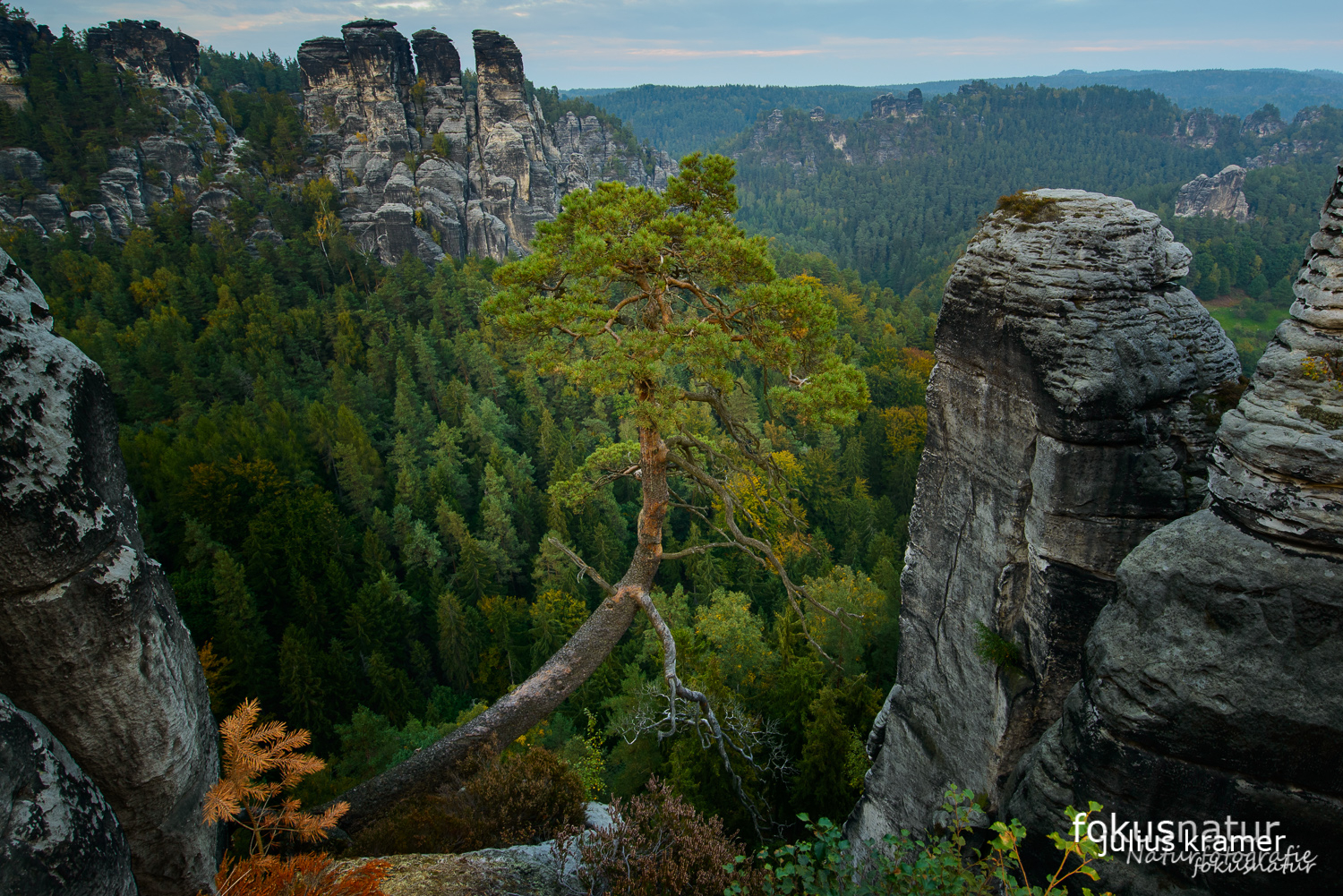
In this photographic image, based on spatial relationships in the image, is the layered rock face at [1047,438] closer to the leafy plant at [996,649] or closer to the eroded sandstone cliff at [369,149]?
the leafy plant at [996,649]

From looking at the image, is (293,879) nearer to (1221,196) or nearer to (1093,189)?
(1221,196)

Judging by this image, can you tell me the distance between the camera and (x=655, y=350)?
8.40 m

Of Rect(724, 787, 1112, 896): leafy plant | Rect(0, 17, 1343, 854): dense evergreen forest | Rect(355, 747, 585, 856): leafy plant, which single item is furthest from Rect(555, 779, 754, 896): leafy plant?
Rect(0, 17, 1343, 854): dense evergreen forest

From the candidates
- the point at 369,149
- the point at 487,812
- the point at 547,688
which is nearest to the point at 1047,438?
the point at 547,688

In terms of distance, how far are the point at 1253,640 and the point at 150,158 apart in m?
87.6

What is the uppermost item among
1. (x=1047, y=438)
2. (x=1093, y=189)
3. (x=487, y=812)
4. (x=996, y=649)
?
(x=1093, y=189)

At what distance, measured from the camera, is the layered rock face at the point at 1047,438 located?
23.4 feet

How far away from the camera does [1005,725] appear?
27.2 feet

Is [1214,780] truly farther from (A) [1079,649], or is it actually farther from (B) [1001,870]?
(B) [1001,870]

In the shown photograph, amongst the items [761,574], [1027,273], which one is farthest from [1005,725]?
[761,574]

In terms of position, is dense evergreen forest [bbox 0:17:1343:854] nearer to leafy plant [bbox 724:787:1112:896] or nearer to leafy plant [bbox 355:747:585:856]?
leafy plant [bbox 355:747:585:856]

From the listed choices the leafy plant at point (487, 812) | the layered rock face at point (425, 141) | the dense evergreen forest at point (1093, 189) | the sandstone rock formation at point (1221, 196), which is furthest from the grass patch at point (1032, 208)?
the sandstone rock formation at point (1221, 196)

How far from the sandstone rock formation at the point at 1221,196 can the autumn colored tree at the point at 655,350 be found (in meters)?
140

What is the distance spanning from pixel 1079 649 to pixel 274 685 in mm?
25430
